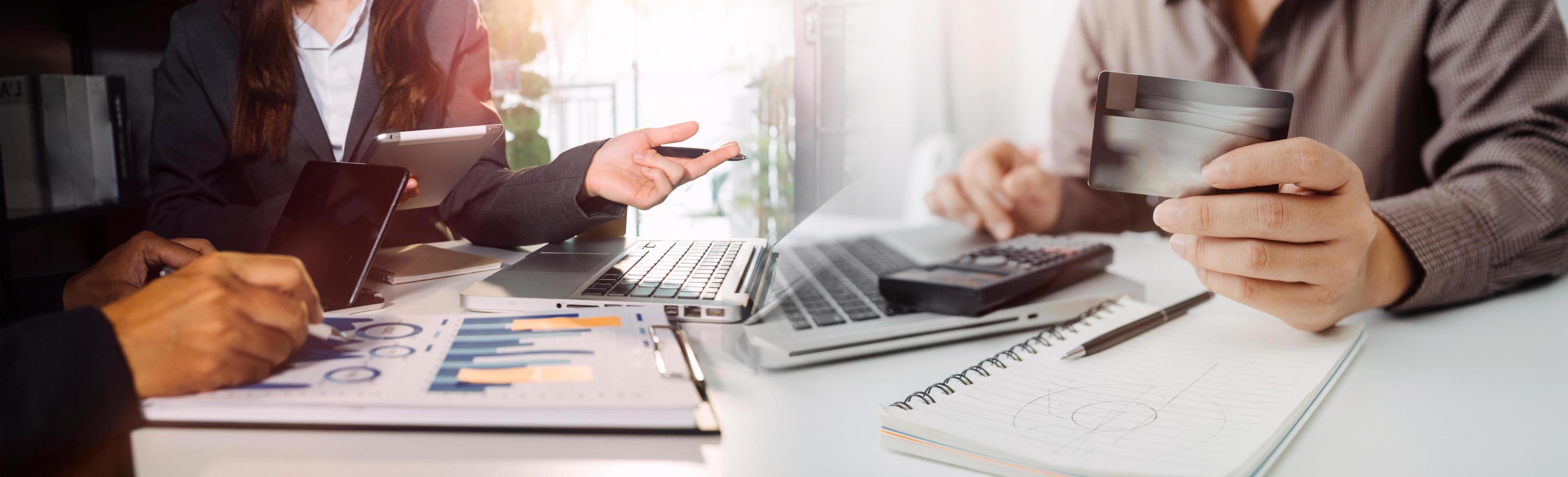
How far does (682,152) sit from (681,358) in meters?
0.20

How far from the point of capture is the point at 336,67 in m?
0.49

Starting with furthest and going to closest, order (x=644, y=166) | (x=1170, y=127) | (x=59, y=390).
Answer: (x=644, y=166) < (x=1170, y=127) < (x=59, y=390)

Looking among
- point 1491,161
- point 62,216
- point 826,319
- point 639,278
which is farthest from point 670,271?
point 1491,161

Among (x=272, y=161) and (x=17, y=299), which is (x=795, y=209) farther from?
(x=17, y=299)

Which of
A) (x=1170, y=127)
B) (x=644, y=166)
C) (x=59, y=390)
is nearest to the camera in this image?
(x=59, y=390)

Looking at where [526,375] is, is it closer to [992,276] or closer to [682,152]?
[682,152]

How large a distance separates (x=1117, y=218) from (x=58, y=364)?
124 centimetres

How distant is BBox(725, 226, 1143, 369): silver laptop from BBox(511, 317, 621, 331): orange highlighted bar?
76mm

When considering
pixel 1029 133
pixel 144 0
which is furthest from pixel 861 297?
pixel 1029 133

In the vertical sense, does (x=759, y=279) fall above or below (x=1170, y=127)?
below

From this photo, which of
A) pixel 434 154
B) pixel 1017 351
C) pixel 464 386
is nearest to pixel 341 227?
pixel 434 154

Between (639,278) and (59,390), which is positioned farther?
(639,278)

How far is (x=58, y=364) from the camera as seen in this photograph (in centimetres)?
29

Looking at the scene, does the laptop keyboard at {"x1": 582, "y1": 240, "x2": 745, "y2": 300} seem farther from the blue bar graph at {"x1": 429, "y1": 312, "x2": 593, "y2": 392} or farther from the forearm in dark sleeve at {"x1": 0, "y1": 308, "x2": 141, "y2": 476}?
the forearm in dark sleeve at {"x1": 0, "y1": 308, "x2": 141, "y2": 476}
